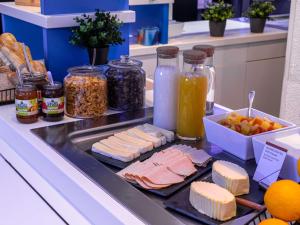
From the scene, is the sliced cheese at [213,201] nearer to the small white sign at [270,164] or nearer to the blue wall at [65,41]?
the small white sign at [270,164]

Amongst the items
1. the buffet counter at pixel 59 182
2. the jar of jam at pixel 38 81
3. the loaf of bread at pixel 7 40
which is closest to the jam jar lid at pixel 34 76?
the jar of jam at pixel 38 81

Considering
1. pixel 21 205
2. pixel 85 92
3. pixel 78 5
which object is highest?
pixel 78 5

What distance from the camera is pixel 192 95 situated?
1.31 m

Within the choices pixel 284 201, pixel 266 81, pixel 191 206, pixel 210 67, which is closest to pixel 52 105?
pixel 210 67

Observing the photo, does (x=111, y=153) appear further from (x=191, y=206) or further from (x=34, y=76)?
(x=34, y=76)

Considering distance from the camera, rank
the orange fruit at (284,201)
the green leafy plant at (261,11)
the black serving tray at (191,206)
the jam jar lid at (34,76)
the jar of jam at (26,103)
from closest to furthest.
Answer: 1. the orange fruit at (284,201)
2. the black serving tray at (191,206)
3. the jar of jam at (26,103)
4. the jam jar lid at (34,76)
5. the green leafy plant at (261,11)

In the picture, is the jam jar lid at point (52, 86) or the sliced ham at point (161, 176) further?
the jam jar lid at point (52, 86)

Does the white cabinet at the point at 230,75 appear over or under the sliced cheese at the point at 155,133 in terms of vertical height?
under

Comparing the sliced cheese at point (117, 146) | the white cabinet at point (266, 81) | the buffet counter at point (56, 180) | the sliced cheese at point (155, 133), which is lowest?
the white cabinet at point (266, 81)

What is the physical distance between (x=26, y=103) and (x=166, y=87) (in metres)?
0.42

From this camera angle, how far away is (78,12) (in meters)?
1.70

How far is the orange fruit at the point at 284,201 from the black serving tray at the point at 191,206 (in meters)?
0.11

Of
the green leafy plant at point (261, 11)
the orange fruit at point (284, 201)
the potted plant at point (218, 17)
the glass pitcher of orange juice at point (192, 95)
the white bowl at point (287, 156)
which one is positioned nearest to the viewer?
the orange fruit at point (284, 201)

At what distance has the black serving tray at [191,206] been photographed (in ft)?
3.11
